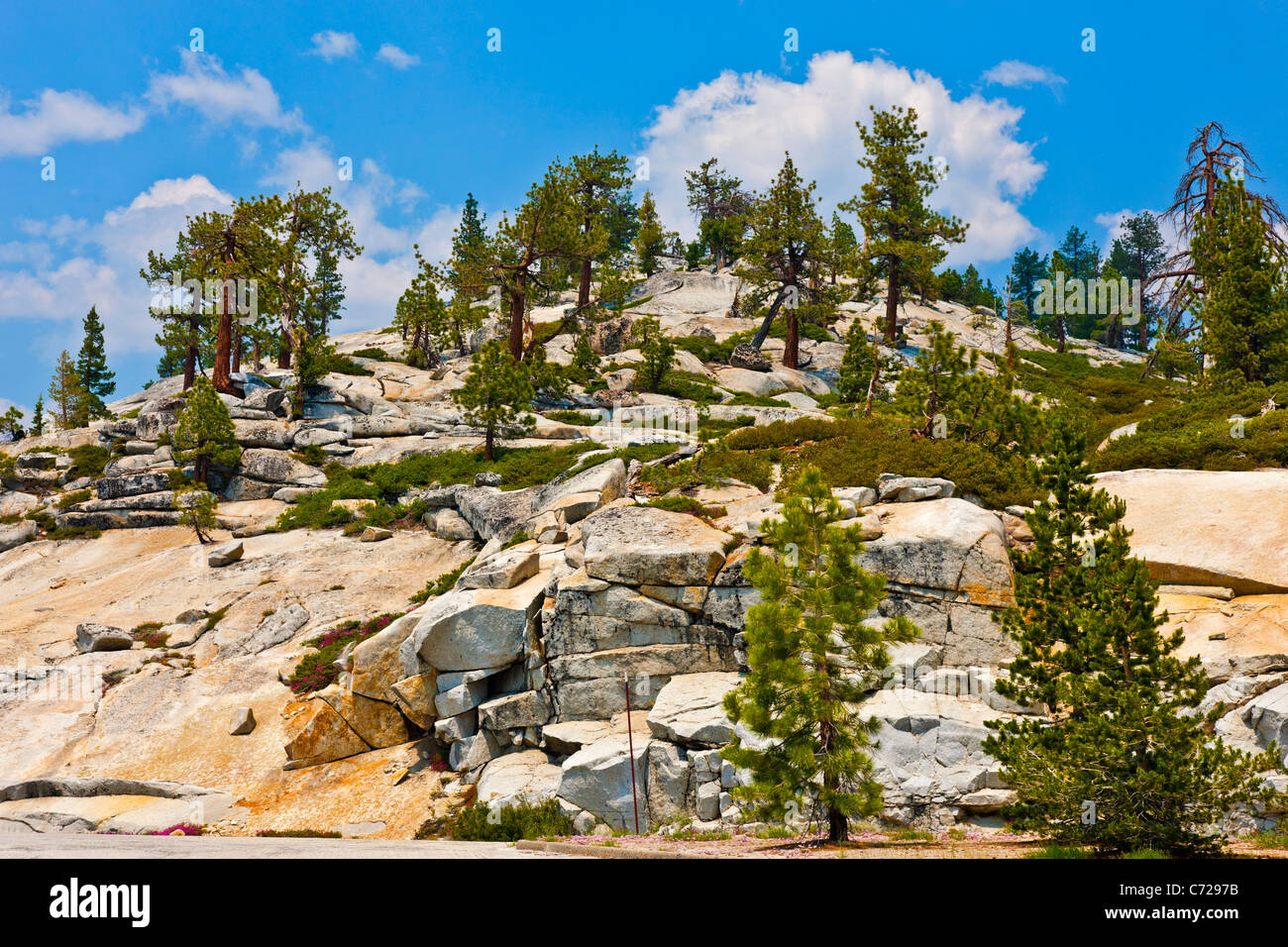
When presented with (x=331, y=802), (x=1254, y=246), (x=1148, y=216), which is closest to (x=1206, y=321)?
(x=1254, y=246)

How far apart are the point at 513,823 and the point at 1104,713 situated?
1250 cm

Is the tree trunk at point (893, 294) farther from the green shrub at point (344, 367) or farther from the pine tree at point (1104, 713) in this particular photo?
the green shrub at point (344, 367)

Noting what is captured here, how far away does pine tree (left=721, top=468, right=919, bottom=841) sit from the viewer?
39.3 feet

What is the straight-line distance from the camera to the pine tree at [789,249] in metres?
53.6

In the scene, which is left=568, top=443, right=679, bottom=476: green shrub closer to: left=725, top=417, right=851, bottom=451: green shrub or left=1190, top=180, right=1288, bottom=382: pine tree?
left=725, top=417, right=851, bottom=451: green shrub

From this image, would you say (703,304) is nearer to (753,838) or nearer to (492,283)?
(492,283)

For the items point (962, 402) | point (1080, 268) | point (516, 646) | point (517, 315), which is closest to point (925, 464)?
point (962, 402)

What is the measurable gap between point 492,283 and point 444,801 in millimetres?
37001

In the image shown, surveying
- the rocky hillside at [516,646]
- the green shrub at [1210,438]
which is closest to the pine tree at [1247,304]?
the green shrub at [1210,438]

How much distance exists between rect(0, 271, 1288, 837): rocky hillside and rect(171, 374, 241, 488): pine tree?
5613mm

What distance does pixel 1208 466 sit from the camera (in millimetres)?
21328

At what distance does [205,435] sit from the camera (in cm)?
3809

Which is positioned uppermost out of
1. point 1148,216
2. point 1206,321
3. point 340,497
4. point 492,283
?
point 1148,216
